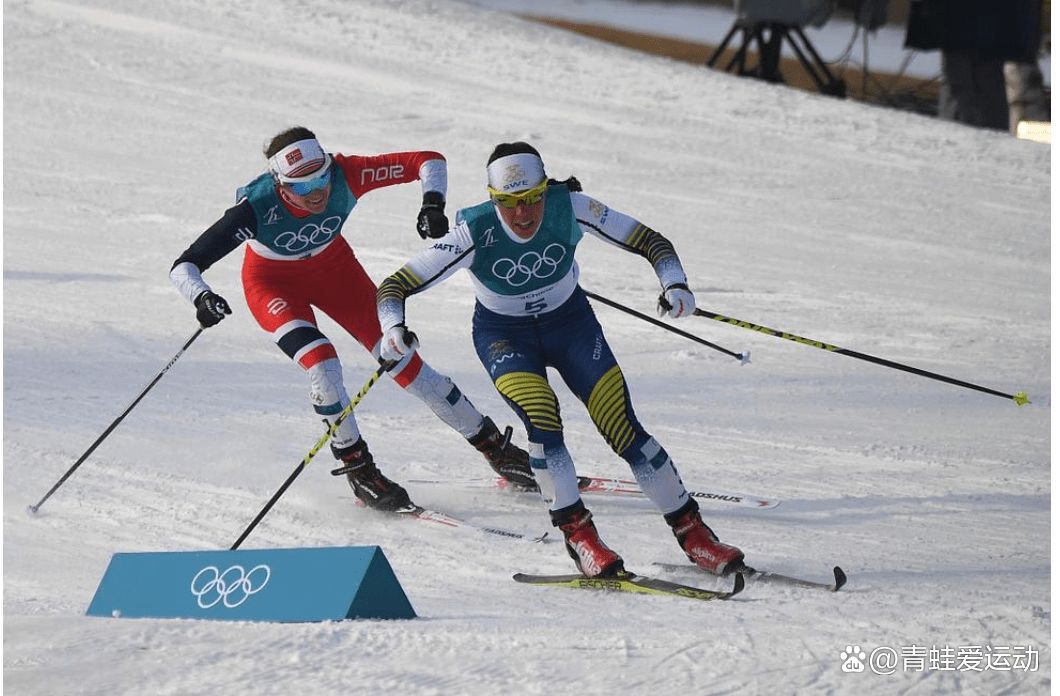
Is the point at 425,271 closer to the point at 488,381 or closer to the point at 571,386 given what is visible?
the point at 571,386

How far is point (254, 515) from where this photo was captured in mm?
6625

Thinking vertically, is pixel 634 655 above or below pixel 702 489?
above

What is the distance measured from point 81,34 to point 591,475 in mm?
12037

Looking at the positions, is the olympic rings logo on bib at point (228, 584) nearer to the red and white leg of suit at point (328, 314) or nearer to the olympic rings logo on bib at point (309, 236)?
the red and white leg of suit at point (328, 314)

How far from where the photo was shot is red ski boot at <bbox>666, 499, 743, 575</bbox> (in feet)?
18.2

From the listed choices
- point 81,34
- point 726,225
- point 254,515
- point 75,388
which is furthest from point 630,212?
point 81,34

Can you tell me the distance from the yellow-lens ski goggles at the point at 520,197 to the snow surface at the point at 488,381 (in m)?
1.43

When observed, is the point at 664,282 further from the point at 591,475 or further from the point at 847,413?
the point at 847,413

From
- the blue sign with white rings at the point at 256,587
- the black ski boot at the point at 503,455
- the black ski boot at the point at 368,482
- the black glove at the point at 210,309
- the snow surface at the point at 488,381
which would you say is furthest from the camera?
the black ski boot at the point at 503,455

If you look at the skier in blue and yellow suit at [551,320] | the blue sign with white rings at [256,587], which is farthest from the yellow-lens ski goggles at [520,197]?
the blue sign with white rings at [256,587]

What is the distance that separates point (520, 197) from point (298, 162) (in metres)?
1.26

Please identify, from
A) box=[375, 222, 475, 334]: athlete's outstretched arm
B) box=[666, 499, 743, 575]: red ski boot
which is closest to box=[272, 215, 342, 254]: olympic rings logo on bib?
box=[375, 222, 475, 334]: athlete's outstretched arm

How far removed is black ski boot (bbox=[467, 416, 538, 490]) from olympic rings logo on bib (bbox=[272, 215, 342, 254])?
1.11 m

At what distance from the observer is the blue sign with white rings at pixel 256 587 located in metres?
4.86
